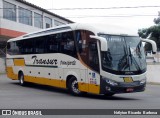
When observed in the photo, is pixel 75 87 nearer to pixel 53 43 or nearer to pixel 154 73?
pixel 53 43

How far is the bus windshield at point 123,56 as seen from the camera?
1655cm

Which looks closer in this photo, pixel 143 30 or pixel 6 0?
pixel 6 0

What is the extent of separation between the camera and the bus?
651 inches

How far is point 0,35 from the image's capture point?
42406mm

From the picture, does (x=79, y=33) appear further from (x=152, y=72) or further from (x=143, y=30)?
(x=143, y=30)

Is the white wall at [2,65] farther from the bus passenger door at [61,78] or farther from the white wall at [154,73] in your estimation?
the bus passenger door at [61,78]

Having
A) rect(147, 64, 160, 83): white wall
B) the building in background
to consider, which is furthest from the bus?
the building in background

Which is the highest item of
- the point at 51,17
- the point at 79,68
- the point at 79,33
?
the point at 51,17

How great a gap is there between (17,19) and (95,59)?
3201 centimetres

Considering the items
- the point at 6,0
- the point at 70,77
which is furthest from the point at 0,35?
the point at 70,77

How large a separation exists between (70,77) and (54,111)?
6441mm

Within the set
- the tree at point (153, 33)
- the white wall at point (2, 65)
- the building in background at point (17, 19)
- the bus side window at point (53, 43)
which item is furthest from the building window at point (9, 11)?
the tree at point (153, 33)

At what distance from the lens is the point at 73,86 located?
60.6 ft

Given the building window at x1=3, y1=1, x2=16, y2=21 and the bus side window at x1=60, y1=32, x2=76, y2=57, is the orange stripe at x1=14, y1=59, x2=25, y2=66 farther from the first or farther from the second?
the building window at x1=3, y1=1, x2=16, y2=21
